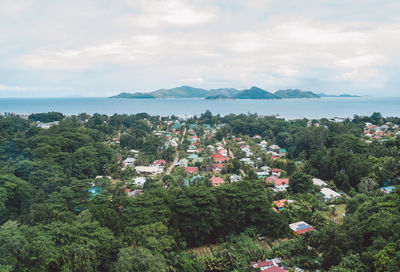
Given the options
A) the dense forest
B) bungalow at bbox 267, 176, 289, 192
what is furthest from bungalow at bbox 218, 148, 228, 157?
bungalow at bbox 267, 176, 289, 192

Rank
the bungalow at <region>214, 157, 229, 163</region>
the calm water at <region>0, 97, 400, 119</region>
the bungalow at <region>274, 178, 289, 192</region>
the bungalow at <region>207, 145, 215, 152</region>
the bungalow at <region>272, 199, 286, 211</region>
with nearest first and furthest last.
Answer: the bungalow at <region>272, 199, 286, 211</region>, the bungalow at <region>274, 178, 289, 192</region>, the bungalow at <region>214, 157, 229, 163</region>, the bungalow at <region>207, 145, 215, 152</region>, the calm water at <region>0, 97, 400, 119</region>

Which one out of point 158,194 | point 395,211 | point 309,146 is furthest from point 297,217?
point 309,146

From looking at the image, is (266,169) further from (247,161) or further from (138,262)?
(138,262)

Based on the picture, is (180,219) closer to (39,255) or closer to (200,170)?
(39,255)

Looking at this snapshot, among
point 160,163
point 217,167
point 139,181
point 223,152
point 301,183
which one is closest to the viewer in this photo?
point 301,183

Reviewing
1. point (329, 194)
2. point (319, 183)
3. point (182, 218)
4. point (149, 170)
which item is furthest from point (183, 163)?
point (182, 218)

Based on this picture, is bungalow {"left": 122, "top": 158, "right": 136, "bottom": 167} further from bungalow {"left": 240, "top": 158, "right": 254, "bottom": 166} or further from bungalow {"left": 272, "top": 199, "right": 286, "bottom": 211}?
bungalow {"left": 272, "top": 199, "right": 286, "bottom": 211}

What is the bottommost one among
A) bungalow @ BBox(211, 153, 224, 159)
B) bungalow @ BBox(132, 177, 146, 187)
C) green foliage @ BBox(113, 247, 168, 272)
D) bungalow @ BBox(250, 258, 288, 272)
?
bungalow @ BBox(250, 258, 288, 272)
